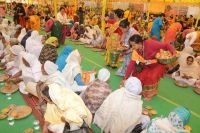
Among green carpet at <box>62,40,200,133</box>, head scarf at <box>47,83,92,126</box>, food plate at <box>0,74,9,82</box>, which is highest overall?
head scarf at <box>47,83,92,126</box>

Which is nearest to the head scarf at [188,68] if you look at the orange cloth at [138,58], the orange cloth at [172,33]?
the orange cloth at [138,58]

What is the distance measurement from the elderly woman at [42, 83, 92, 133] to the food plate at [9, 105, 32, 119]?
96 centimetres

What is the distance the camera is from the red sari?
12.3ft

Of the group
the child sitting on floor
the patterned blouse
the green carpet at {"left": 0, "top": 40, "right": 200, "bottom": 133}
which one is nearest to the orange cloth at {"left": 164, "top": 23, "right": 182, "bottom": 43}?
the child sitting on floor

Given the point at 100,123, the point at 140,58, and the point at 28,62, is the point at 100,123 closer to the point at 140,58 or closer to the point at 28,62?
the point at 140,58

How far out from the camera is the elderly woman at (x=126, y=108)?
2.39 m

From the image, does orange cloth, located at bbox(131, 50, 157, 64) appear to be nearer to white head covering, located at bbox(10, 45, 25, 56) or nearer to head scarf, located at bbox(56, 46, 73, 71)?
head scarf, located at bbox(56, 46, 73, 71)

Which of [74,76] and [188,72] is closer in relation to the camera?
[74,76]

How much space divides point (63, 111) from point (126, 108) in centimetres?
75

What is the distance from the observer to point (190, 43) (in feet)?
17.7

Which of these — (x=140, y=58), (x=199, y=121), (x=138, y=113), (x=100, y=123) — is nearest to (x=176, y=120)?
(x=138, y=113)

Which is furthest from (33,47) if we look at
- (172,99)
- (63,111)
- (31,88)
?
(172,99)

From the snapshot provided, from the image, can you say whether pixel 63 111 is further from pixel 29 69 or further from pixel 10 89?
pixel 10 89

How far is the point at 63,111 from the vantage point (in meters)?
2.08
